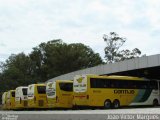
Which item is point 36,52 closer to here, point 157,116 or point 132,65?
point 132,65

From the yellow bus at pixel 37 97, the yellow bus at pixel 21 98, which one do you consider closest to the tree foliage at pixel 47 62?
the yellow bus at pixel 21 98

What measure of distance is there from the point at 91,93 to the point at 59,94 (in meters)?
3.15

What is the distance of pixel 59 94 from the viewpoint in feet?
102

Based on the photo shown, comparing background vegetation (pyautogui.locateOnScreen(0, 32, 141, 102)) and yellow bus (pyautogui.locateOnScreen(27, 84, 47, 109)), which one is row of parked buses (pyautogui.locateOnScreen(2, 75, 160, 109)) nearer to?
yellow bus (pyautogui.locateOnScreen(27, 84, 47, 109))

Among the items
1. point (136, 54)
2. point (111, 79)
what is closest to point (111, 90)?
point (111, 79)

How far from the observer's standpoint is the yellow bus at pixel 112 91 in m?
29.1

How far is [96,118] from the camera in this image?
10.8 m

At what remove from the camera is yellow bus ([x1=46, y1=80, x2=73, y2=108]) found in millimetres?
31172

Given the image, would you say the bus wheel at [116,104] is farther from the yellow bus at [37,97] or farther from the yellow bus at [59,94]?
the yellow bus at [37,97]

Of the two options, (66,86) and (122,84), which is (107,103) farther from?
(66,86)

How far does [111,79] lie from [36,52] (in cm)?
6888

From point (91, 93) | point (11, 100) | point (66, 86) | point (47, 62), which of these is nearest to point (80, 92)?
point (91, 93)

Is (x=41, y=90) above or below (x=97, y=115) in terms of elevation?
above

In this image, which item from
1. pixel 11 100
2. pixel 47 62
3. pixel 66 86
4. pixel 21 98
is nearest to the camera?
pixel 66 86
